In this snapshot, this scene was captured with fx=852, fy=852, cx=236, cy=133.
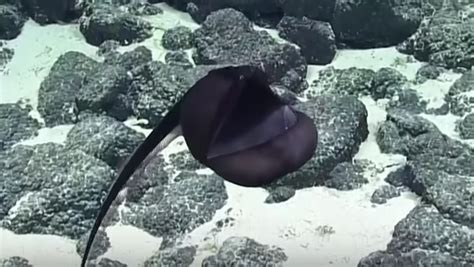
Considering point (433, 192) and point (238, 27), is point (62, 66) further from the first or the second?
point (433, 192)

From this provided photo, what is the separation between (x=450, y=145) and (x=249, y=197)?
0.58m

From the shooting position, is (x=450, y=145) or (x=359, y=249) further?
(x=450, y=145)

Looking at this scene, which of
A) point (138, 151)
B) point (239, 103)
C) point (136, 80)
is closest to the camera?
point (239, 103)

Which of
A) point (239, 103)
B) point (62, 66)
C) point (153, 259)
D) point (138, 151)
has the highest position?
point (239, 103)

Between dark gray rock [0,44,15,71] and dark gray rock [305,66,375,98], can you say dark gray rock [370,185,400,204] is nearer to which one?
dark gray rock [305,66,375,98]

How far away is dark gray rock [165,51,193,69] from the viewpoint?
8.15 ft

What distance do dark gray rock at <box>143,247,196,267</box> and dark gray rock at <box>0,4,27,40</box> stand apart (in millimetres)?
1322

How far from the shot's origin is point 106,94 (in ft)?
7.80

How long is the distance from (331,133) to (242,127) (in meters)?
1.16

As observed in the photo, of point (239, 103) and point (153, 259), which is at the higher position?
point (239, 103)

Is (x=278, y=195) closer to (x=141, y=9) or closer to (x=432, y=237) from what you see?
(x=432, y=237)

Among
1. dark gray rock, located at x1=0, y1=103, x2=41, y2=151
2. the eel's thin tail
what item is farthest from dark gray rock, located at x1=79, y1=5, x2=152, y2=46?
the eel's thin tail

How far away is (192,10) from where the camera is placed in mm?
2746

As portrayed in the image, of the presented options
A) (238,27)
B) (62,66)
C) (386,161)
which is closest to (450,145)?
(386,161)
